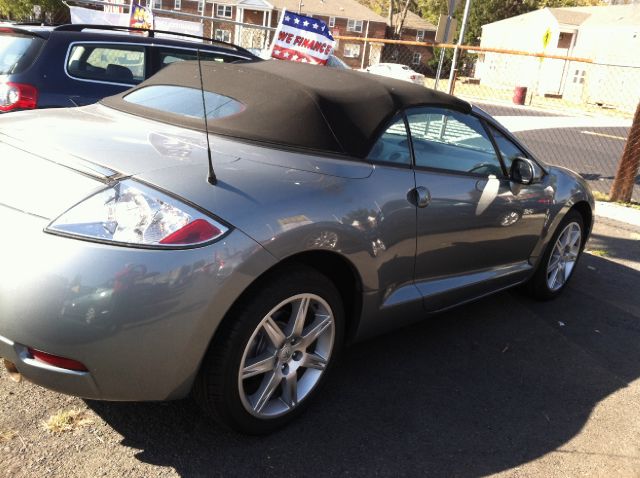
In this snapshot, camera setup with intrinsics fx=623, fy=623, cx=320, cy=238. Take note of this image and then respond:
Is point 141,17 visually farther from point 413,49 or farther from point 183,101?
point 413,49

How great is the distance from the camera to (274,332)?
2.63 metres

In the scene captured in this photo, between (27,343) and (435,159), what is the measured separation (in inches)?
92.3

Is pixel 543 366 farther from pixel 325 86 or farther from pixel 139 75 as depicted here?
pixel 139 75

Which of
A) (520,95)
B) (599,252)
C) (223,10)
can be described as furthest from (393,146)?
(223,10)

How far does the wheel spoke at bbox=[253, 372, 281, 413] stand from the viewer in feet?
8.81

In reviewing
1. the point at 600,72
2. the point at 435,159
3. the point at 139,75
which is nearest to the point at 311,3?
the point at 600,72

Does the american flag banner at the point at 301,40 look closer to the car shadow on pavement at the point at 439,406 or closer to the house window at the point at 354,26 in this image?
the car shadow on pavement at the point at 439,406

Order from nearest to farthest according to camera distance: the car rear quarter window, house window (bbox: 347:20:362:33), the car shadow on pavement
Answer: the car shadow on pavement < the car rear quarter window < house window (bbox: 347:20:362:33)

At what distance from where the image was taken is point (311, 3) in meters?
57.5

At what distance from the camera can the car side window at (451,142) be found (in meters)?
3.51

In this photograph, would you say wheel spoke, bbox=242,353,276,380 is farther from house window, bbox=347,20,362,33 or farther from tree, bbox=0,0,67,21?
house window, bbox=347,20,362,33

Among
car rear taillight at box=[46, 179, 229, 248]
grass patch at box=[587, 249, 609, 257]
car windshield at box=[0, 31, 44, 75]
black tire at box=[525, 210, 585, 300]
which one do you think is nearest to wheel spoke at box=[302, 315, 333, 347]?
car rear taillight at box=[46, 179, 229, 248]

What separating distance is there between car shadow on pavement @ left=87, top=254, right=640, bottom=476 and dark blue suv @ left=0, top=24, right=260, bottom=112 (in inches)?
161

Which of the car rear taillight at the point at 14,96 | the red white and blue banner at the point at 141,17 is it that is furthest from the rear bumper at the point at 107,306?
the red white and blue banner at the point at 141,17
